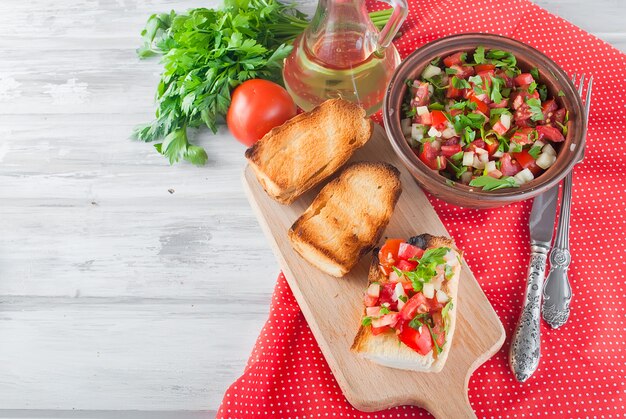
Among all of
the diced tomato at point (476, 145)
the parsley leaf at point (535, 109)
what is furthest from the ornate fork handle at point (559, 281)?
the diced tomato at point (476, 145)

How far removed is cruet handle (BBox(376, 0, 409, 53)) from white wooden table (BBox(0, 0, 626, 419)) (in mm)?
791

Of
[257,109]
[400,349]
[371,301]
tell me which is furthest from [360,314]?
[257,109]

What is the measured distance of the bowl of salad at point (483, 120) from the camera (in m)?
2.48

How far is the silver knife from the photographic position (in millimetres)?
2479

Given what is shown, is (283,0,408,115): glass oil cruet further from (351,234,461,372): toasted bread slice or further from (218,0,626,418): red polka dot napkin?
(351,234,461,372): toasted bread slice

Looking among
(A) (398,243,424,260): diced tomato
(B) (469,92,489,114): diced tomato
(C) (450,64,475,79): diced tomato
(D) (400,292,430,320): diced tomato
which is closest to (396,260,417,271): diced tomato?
(A) (398,243,424,260): diced tomato

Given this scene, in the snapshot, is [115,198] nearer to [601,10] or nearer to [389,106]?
[389,106]

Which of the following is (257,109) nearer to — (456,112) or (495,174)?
(456,112)

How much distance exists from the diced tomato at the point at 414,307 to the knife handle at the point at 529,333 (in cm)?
42

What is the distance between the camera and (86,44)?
130 inches

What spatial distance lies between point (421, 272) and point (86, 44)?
2.04m

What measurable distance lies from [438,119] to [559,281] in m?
0.78

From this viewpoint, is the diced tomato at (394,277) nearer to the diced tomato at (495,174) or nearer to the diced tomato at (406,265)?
the diced tomato at (406,265)

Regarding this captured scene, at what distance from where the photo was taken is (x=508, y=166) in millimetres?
2533
